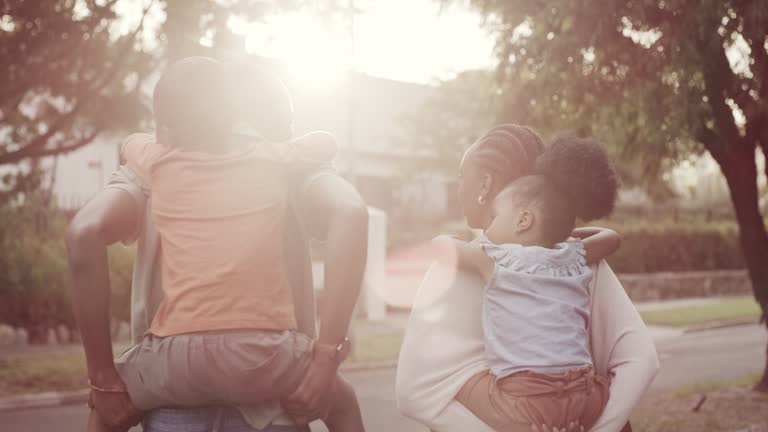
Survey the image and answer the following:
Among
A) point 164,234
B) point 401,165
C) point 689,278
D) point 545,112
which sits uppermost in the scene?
point 164,234

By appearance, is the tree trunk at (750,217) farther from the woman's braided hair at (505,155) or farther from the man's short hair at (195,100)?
the man's short hair at (195,100)

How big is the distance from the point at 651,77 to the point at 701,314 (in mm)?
14634

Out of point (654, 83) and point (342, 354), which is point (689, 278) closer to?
point (654, 83)

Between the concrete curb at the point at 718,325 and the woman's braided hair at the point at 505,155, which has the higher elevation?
the woman's braided hair at the point at 505,155

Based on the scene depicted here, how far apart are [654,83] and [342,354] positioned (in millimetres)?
6595

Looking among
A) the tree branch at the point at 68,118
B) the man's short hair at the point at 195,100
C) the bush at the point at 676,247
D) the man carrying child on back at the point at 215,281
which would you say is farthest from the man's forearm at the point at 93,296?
the bush at the point at 676,247

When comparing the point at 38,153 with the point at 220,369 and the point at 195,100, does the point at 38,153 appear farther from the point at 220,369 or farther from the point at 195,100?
the point at 220,369

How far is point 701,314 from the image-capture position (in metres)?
21.4

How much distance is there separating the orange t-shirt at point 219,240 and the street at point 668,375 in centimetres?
690

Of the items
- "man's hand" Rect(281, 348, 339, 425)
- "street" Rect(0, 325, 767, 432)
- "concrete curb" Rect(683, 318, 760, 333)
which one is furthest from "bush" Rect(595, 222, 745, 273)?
"man's hand" Rect(281, 348, 339, 425)

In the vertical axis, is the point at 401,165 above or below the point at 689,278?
above

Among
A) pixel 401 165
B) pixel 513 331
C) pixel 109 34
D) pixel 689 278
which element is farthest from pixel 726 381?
pixel 401 165

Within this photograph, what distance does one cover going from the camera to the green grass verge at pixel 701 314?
20.0m

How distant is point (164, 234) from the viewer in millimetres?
1992
